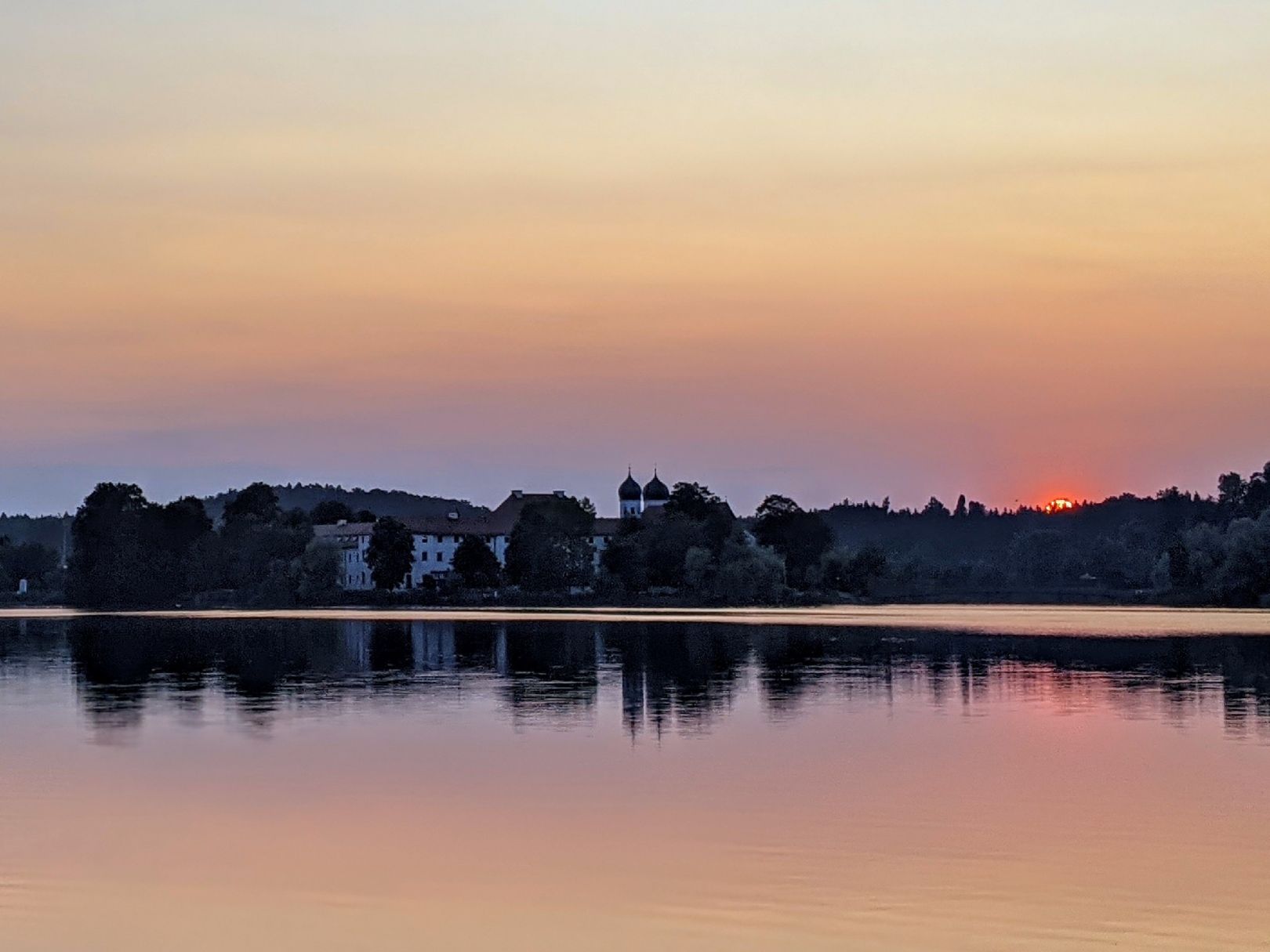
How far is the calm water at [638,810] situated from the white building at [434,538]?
12763 centimetres

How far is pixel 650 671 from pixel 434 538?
13743 centimetres

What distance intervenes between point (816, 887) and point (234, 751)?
14.2 meters

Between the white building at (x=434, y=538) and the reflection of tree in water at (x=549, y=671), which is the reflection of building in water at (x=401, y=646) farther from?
the white building at (x=434, y=538)

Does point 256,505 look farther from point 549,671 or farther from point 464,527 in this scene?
point 549,671

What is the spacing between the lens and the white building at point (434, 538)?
6880 inches

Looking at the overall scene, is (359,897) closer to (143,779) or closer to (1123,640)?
(143,779)

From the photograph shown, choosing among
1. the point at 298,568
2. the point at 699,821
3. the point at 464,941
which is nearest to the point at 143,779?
the point at 699,821

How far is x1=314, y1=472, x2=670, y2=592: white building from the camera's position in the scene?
6880 inches

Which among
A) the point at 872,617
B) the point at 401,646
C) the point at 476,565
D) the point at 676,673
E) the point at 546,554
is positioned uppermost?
the point at 546,554

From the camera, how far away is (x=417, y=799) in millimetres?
22812

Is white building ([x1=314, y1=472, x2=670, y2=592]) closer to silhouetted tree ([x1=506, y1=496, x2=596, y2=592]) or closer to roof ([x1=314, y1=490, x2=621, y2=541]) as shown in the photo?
roof ([x1=314, y1=490, x2=621, y2=541])

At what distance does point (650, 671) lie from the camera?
158ft

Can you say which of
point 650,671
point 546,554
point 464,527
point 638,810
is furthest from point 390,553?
point 638,810

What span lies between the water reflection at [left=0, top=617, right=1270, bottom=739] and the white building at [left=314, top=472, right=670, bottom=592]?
3727 inches
